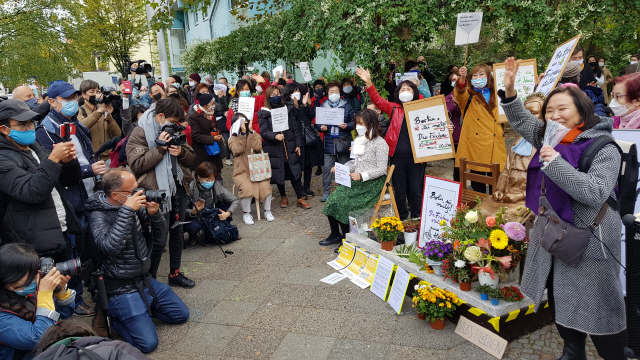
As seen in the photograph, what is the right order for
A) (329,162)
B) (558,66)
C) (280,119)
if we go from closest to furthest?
(558,66) → (280,119) → (329,162)

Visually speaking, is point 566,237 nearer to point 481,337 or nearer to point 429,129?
point 481,337

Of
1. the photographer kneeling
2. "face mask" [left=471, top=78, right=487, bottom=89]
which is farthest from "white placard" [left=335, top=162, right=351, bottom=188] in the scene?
the photographer kneeling

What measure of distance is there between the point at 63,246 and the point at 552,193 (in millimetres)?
3984

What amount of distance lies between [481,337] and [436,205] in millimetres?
1488

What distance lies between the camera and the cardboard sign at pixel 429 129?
18.7 ft

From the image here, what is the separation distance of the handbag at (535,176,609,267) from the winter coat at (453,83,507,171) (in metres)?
3.02

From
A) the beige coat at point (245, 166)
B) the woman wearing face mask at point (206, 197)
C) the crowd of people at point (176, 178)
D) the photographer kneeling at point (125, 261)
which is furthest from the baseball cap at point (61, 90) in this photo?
the beige coat at point (245, 166)

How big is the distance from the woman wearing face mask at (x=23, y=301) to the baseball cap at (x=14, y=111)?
49.7 inches

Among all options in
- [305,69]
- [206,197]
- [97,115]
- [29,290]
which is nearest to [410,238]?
[206,197]

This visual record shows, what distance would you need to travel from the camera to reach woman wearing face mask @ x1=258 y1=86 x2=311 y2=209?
7559 mm

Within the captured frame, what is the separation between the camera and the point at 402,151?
6.02m

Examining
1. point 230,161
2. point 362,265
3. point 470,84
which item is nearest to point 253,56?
point 230,161

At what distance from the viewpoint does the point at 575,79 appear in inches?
213

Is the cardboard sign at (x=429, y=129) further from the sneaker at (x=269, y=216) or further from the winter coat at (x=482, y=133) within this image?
the sneaker at (x=269, y=216)
